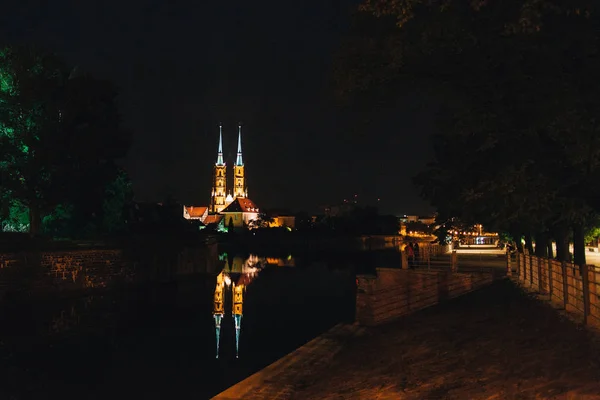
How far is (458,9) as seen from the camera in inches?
388

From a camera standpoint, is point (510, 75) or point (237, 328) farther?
point (237, 328)

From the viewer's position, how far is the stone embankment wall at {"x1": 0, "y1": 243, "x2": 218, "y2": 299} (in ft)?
108

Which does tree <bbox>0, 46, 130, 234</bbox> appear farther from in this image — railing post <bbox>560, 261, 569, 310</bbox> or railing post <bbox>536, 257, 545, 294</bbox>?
railing post <bbox>560, 261, 569, 310</bbox>

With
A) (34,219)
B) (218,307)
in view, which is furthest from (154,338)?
(34,219)

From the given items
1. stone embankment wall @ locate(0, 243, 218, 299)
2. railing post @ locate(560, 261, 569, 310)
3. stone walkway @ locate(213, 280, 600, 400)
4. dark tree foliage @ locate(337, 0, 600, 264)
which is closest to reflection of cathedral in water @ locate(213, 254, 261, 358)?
stone embankment wall @ locate(0, 243, 218, 299)

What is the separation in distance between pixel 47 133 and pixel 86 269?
9.52 meters

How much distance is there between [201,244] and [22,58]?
25.2 meters

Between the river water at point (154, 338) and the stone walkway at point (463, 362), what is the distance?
16.5 feet

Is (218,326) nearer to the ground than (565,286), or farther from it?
nearer to the ground

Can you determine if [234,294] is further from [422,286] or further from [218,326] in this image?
[422,286]

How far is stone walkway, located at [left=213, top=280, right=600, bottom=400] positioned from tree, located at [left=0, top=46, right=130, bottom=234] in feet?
93.7

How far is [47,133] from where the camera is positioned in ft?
131

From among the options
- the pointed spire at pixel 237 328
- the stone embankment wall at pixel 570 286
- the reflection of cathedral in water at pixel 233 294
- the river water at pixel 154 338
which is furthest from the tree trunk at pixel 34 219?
the stone embankment wall at pixel 570 286

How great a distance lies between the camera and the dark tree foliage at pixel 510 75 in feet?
32.7
